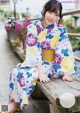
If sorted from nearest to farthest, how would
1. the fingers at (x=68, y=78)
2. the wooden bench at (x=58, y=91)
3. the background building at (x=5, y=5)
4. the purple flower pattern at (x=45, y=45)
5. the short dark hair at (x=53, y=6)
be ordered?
the wooden bench at (x=58, y=91)
the fingers at (x=68, y=78)
the short dark hair at (x=53, y=6)
the purple flower pattern at (x=45, y=45)
the background building at (x=5, y=5)

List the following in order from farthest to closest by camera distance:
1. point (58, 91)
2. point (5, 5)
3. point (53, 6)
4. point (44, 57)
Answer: point (5, 5)
point (44, 57)
point (53, 6)
point (58, 91)

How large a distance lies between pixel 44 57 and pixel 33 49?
168mm

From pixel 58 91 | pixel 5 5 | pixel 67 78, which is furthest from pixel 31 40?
pixel 5 5

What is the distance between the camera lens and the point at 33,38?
3227mm

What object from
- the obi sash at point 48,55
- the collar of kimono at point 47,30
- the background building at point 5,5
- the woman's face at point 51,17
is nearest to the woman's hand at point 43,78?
the obi sash at point 48,55

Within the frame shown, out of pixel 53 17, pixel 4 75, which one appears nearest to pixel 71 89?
pixel 53 17

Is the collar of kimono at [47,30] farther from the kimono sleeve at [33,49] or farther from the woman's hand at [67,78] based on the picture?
the woman's hand at [67,78]

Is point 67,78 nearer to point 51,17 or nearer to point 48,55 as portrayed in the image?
point 48,55

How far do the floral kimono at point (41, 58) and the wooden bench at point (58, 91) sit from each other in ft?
0.45

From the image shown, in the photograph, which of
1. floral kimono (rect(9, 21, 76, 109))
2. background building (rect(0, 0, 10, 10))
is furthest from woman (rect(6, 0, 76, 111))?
background building (rect(0, 0, 10, 10))

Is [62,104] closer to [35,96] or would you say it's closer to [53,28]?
[53,28]

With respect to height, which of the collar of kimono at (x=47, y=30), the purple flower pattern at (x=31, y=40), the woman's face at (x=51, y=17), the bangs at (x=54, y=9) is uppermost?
the bangs at (x=54, y=9)

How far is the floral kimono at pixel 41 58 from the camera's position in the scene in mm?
3088

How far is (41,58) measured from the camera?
319 centimetres
